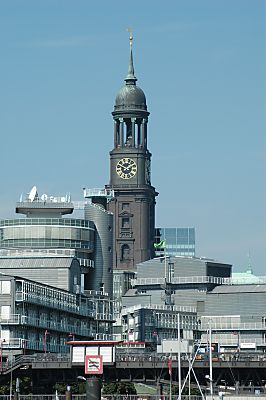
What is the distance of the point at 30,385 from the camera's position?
194250 millimetres

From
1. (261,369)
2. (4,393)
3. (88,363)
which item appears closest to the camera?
(88,363)

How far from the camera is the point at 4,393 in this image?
604 ft

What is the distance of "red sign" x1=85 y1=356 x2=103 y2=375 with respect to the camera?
435 ft

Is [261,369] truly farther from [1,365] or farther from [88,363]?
[88,363]

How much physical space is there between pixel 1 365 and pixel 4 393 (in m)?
7.79

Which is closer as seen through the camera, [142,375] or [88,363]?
[88,363]

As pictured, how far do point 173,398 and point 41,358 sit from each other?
819 inches

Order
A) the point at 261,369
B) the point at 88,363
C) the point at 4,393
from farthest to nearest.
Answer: the point at 261,369 → the point at 4,393 → the point at 88,363

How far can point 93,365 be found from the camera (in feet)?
442

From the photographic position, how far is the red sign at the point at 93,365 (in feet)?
435

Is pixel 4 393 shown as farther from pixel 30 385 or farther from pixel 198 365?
pixel 198 365

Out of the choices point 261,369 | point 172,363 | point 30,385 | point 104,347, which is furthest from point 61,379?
point 104,347

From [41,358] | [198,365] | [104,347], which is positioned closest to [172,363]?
[198,365]

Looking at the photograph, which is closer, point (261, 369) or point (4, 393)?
point (4, 393)
